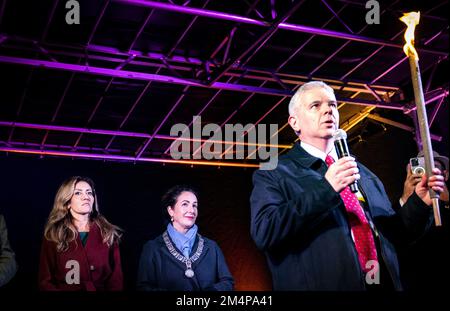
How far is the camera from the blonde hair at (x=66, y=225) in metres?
4.71

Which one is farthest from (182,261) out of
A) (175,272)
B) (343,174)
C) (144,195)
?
(144,195)

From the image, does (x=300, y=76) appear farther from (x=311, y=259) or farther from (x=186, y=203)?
(x=311, y=259)

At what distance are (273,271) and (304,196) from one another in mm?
407

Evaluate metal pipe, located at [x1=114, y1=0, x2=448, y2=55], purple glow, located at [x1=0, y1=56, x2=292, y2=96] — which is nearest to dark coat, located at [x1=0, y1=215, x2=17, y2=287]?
metal pipe, located at [x1=114, y1=0, x2=448, y2=55]

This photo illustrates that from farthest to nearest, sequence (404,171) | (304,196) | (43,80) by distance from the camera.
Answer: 1. (404,171)
2. (43,80)
3. (304,196)

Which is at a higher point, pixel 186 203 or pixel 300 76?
pixel 300 76

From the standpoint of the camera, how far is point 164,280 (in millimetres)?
4836

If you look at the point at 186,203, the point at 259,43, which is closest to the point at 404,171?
the point at 259,43
